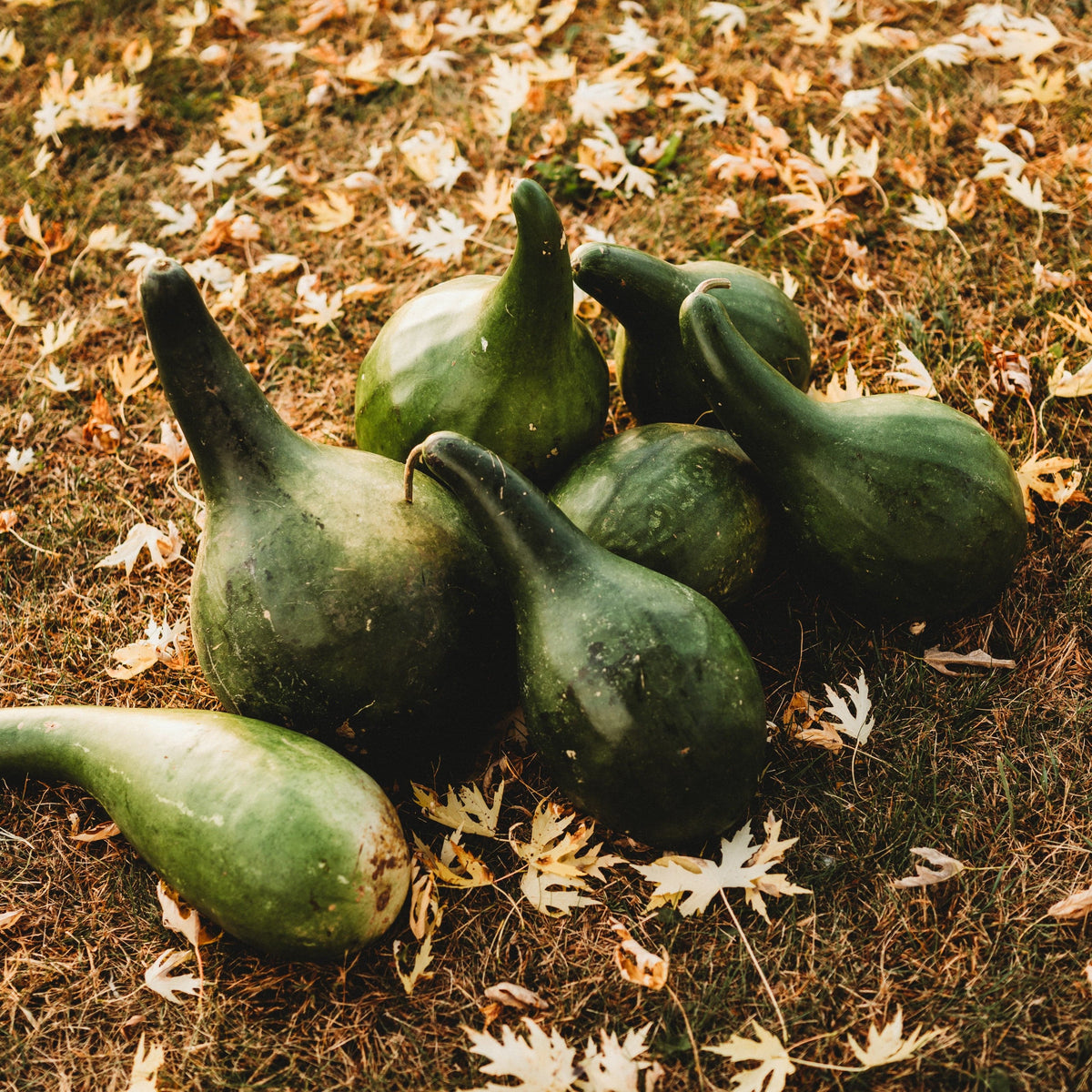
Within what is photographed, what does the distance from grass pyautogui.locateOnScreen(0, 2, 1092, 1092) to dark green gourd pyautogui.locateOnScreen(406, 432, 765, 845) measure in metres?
0.32

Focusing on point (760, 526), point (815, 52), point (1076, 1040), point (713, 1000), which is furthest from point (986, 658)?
point (815, 52)

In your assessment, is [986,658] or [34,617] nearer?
[986,658]

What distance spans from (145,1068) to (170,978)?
189mm

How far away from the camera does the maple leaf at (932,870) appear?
85.5 inches

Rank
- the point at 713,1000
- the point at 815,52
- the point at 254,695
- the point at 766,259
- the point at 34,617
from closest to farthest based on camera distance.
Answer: the point at 713,1000 → the point at 254,695 → the point at 34,617 → the point at 766,259 → the point at 815,52

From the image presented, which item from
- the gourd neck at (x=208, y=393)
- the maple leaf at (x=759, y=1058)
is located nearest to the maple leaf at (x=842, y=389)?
the gourd neck at (x=208, y=393)

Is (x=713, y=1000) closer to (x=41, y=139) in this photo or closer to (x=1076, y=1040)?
(x=1076, y=1040)

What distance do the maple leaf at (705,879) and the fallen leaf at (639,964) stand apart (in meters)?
0.10

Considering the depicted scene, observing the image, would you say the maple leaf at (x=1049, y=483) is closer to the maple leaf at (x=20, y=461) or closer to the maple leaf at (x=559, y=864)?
the maple leaf at (x=559, y=864)

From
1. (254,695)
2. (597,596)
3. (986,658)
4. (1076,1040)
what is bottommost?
(1076,1040)

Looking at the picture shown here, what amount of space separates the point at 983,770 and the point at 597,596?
1.10 meters

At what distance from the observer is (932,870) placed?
219 centimetres

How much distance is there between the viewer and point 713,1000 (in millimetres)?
2057

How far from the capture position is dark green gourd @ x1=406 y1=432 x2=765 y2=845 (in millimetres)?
2023
